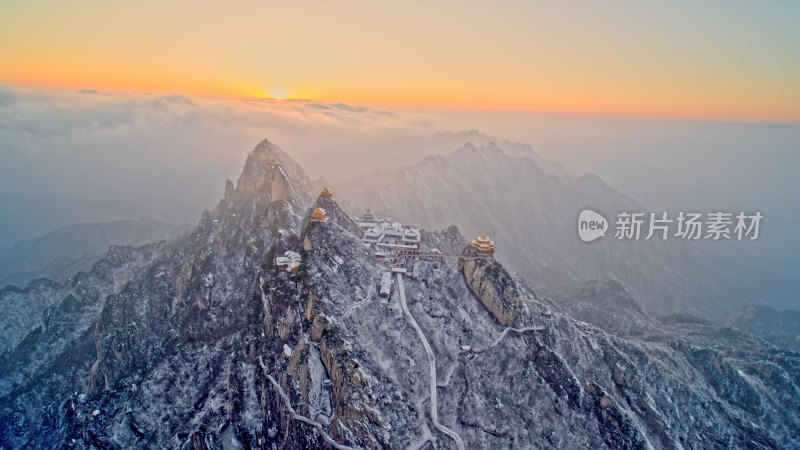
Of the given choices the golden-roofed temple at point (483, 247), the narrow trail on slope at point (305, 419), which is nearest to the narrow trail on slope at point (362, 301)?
the narrow trail on slope at point (305, 419)

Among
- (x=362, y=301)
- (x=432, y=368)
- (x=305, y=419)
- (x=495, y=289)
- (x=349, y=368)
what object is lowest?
(x=305, y=419)

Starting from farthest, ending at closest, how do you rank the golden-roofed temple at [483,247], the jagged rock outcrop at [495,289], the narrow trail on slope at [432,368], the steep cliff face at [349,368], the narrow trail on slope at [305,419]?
the golden-roofed temple at [483,247]
the jagged rock outcrop at [495,289]
the steep cliff face at [349,368]
the narrow trail on slope at [432,368]
the narrow trail on slope at [305,419]

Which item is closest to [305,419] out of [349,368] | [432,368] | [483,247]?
[349,368]

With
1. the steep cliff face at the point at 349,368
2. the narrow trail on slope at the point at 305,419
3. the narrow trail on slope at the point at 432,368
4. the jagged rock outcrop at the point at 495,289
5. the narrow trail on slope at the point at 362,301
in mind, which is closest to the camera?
the narrow trail on slope at the point at 305,419

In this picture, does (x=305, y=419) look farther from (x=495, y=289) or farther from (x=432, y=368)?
(x=495, y=289)

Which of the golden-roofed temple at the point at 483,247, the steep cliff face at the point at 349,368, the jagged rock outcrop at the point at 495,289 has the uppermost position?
the golden-roofed temple at the point at 483,247

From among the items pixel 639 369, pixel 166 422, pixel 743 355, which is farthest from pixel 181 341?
pixel 743 355

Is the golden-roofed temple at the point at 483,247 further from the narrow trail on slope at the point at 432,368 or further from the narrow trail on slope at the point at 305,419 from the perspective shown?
the narrow trail on slope at the point at 305,419

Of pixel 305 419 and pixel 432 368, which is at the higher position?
pixel 432 368

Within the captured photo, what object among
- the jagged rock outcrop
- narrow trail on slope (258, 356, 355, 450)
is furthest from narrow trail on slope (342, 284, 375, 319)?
the jagged rock outcrop
